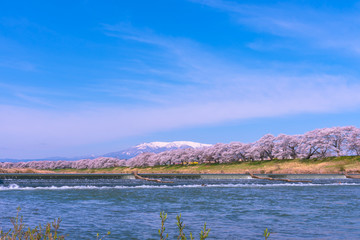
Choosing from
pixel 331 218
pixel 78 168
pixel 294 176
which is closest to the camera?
pixel 331 218

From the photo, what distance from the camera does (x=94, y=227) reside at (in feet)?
49.2

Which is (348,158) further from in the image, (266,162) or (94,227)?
(94,227)

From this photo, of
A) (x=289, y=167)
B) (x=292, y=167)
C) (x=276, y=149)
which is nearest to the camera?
(x=292, y=167)

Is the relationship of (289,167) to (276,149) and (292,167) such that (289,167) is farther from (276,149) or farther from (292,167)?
(276,149)

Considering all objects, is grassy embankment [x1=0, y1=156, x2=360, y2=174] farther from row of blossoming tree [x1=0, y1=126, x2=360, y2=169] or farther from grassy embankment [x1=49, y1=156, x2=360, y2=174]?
row of blossoming tree [x1=0, y1=126, x2=360, y2=169]

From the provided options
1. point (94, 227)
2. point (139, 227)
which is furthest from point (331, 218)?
point (94, 227)

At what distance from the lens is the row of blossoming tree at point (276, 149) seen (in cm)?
10950

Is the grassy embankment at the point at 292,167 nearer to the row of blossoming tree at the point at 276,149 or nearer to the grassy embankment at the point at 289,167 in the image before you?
the grassy embankment at the point at 289,167

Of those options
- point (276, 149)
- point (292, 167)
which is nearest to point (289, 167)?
point (292, 167)

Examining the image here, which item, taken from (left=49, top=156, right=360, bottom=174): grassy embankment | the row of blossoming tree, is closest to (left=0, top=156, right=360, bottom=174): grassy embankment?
(left=49, top=156, right=360, bottom=174): grassy embankment

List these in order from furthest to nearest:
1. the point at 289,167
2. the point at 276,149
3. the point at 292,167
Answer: the point at 276,149
the point at 289,167
the point at 292,167

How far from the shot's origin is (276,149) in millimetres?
122625

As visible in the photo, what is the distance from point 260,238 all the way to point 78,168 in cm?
17596

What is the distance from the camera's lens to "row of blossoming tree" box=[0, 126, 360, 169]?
10950 centimetres
